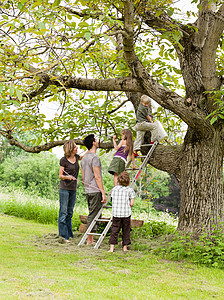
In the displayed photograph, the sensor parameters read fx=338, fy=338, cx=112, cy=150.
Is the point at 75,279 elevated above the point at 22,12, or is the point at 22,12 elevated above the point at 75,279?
the point at 22,12

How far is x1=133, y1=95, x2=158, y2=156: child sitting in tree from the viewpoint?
7.27 meters

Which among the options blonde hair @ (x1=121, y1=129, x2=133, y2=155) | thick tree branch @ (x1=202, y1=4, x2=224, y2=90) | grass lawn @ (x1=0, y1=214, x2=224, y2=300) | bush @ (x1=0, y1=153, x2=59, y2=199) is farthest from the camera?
bush @ (x1=0, y1=153, x2=59, y2=199)

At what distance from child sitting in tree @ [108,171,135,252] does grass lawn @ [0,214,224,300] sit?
265mm

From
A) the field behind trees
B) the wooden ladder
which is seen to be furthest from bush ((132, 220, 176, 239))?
the wooden ladder

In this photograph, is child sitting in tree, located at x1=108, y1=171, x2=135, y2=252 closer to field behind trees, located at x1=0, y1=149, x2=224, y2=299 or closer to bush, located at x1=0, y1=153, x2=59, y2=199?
field behind trees, located at x1=0, y1=149, x2=224, y2=299

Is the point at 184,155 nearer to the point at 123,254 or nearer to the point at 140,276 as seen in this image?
the point at 123,254

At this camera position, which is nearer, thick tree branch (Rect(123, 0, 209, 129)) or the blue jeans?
thick tree branch (Rect(123, 0, 209, 129))

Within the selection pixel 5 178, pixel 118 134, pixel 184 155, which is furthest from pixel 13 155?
pixel 184 155

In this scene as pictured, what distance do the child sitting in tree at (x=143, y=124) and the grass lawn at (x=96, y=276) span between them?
2554 millimetres

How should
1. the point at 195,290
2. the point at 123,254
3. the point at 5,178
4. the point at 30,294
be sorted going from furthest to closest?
the point at 5,178 → the point at 123,254 → the point at 195,290 → the point at 30,294

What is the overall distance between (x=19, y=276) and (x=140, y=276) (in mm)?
1465

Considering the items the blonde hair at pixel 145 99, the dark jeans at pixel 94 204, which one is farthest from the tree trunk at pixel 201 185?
the dark jeans at pixel 94 204

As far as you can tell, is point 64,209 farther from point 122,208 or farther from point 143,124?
point 143,124

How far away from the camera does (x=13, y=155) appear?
Answer: 103 feet
